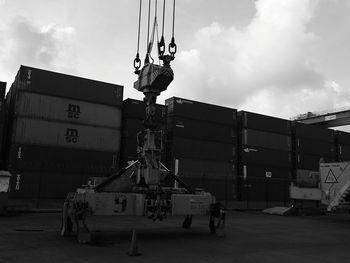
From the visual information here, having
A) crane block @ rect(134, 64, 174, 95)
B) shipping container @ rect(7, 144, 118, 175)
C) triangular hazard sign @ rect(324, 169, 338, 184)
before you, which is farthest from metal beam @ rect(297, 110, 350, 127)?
crane block @ rect(134, 64, 174, 95)

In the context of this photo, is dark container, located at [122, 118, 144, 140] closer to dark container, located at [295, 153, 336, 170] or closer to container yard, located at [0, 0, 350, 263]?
container yard, located at [0, 0, 350, 263]

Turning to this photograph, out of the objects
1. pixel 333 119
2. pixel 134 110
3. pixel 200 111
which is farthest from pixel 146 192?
pixel 333 119

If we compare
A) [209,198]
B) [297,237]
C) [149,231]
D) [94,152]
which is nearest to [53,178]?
[94,152]

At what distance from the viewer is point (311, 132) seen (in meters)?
36.5

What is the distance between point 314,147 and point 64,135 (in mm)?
23989

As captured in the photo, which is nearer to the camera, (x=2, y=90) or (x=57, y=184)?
(x=2, y=90)

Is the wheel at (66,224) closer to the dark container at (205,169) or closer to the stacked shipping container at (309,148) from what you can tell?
the dark container at (205,169)

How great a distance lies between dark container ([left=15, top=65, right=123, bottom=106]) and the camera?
73.3ft

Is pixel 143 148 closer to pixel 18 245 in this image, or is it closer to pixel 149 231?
pixel 149 231

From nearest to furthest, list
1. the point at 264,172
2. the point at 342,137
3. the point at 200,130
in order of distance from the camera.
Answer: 1. the point at 200,130
2. the point at 264,172
3. the point at 342,137

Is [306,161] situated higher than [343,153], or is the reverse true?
[343,153]

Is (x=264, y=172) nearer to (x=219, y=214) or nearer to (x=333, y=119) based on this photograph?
(x=333, y=119)

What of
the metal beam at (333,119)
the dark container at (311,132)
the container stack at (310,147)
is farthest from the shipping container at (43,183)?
the metal beam at (333,119)

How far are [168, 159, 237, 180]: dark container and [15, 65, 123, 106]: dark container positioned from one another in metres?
6.38
